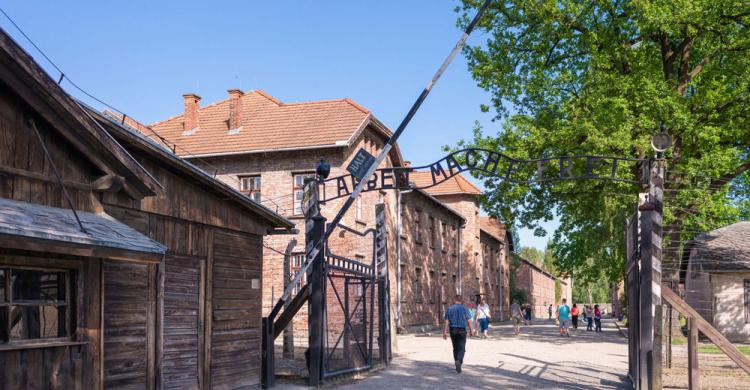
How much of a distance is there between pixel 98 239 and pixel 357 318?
31.0 ft

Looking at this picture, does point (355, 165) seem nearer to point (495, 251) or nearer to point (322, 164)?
point (322, 164)

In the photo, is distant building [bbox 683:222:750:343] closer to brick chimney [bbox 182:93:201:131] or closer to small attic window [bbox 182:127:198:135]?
small attic window [bbox 182:127:198:135]

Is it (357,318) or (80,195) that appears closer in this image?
(80,195)

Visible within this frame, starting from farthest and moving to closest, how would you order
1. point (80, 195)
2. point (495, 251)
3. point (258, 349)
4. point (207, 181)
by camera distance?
point (495, 251), point (258, 349), point (207, 181), point (80, 195)

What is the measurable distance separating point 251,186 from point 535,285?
67644 mm

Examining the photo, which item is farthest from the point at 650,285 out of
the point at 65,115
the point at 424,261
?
the point at 424,261

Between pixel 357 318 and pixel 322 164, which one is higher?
pixel 322 164

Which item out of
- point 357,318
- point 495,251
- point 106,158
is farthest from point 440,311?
point 106,158

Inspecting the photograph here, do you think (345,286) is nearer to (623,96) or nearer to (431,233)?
(623,96)

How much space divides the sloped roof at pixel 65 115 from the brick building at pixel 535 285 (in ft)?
227

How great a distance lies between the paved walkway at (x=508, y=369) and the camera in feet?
49.9

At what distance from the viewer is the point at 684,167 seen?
25453 millimetres

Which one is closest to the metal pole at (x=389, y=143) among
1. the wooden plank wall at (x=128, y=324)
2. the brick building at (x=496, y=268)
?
the wooden plank wall at (x=128, y=324)

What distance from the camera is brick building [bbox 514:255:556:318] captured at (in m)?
89.1
